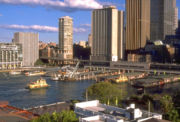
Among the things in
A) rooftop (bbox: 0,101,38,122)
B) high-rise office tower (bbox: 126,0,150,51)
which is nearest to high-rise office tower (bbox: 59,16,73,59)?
high-rise office tower (bbox: 126,0,150,51)

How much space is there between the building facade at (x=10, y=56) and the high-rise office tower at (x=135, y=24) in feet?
82.9

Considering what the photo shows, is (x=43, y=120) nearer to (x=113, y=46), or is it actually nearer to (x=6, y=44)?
(x=6, y=44)

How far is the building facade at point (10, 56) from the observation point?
50250mm

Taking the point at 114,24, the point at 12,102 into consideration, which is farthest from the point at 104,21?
the point at 12,102

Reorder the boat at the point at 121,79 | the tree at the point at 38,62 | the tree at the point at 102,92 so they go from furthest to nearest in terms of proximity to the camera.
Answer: the tree at the point at 38,62 → the boat at the point at 121,79 → the tree at the point at 102,92

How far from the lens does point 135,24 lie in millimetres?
65000

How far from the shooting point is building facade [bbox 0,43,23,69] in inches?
1978

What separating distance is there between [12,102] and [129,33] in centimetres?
4901

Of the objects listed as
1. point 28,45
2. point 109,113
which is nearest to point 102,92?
point 109,113

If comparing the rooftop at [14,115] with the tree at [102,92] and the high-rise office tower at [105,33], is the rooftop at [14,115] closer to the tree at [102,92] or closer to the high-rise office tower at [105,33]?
the tree at [102,92]

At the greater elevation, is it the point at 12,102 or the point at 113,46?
the point at 113,46

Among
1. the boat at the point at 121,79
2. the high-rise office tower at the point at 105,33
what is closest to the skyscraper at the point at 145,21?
the high-rise office tower at the point at 105,33

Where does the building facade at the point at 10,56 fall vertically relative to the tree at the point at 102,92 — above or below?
above

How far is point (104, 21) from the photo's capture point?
5853 centimetres
